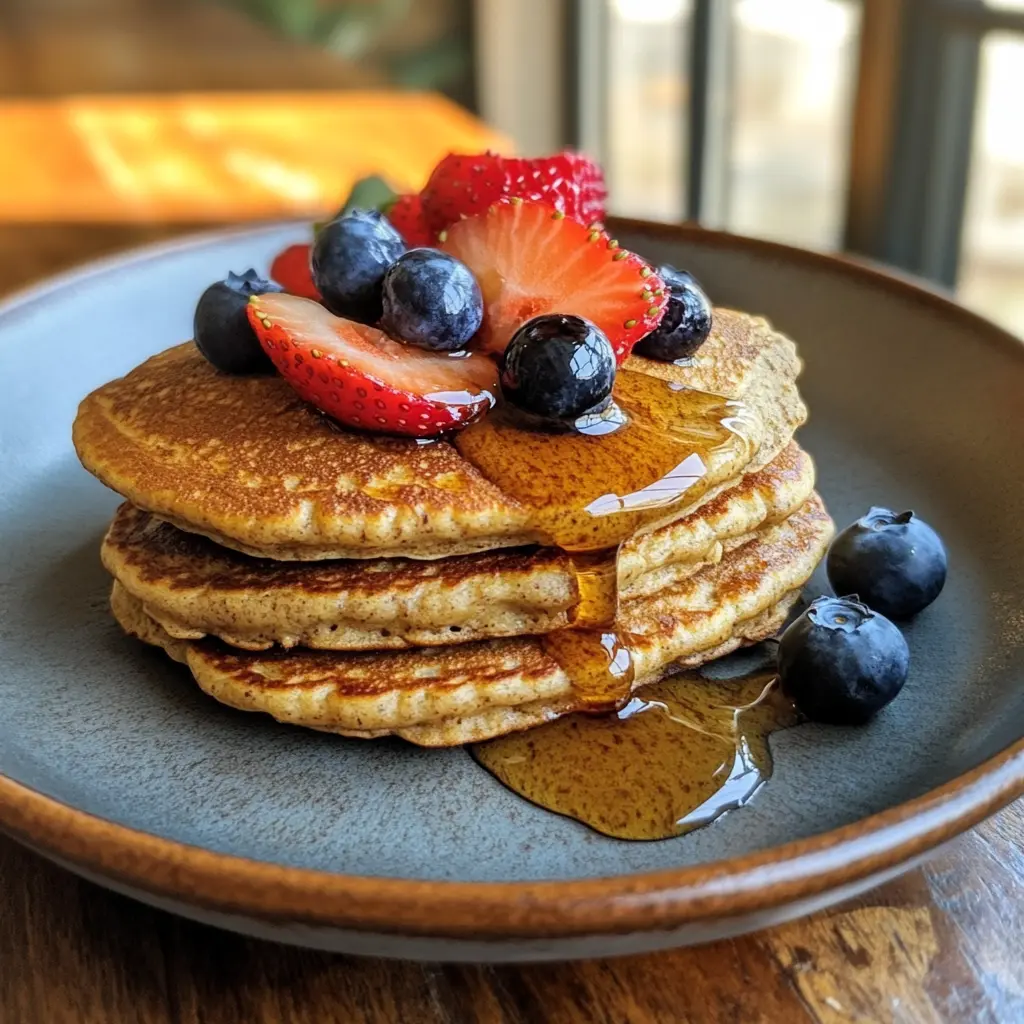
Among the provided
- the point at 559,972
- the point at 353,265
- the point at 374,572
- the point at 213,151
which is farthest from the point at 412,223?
the point at 213,151

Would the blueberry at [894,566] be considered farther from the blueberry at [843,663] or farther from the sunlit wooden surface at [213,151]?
the sunlit wooden surface at [213,151]

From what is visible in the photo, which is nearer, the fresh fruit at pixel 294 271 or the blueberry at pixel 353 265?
the blueberry at pixel 353 265

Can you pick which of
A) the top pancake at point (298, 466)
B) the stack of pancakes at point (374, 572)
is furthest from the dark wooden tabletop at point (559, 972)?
the top pancake at point (298, 466)

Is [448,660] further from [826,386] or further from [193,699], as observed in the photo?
[826,386]

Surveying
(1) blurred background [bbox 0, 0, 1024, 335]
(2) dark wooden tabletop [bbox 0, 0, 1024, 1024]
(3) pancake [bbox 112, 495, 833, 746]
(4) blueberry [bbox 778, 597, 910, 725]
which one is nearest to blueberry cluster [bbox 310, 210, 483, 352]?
(3) pancake [bbox 112, 495, 833, 746]

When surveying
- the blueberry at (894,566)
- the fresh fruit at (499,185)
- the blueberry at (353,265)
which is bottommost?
the blueberry at (894,566)

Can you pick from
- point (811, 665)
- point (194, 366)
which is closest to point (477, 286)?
point (194, 366)
